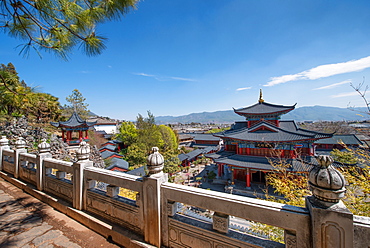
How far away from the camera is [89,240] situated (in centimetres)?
272

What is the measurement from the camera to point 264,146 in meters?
13.1

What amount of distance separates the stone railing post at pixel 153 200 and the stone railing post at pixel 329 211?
1.72 m

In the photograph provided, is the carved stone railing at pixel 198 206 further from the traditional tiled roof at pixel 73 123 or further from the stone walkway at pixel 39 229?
the traditional tiled roof at pixel 73 123

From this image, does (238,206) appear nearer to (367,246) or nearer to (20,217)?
(367,246)

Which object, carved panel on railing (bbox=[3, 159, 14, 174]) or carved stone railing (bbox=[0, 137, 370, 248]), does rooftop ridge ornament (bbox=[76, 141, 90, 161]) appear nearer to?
carved stone railing (bbox=[0, 137, 370, 248])

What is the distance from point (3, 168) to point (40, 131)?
7422mm

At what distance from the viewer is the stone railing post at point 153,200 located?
2.28 meters

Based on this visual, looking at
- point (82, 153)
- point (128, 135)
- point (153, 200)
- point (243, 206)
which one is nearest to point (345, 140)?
point (128, 135)

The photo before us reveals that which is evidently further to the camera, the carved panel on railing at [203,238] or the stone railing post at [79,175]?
the stone railing post at [79,175]

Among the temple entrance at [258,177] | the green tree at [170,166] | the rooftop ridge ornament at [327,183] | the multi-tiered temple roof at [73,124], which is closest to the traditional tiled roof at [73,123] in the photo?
the multi-tiered temple roof at [73,124]

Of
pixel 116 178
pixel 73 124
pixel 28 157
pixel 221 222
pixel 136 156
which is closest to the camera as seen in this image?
pixel 221 222

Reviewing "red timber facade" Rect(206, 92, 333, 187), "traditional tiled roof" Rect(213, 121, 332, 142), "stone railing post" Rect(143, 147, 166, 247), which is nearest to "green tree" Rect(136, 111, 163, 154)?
"red timber facade" Rect(206, 92, 333, 187)

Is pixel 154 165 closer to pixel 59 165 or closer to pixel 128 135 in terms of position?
pixel 59 165

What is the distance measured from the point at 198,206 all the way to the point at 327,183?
4.32 feet
